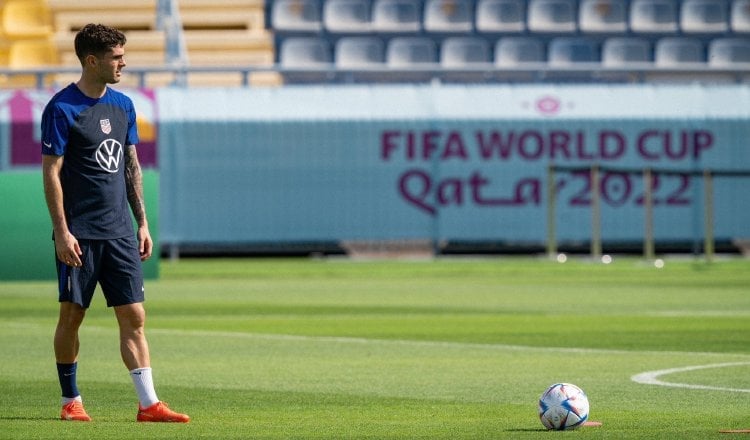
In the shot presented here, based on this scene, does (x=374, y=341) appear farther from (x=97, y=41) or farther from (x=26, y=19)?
(x=26, y=19)

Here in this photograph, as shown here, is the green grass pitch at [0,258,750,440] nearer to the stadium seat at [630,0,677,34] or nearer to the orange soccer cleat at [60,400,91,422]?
the orange soccer cleat at [60,400,91,422]

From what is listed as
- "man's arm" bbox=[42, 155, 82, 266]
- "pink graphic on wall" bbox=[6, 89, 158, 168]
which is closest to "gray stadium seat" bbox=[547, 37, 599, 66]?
"pink graphic on wall" bbox=[6, 89, 158, 168]

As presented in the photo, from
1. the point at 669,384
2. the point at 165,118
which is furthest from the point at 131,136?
the point at 165,118

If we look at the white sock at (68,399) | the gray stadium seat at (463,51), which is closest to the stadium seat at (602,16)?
the gray stadium seat at (463,51)

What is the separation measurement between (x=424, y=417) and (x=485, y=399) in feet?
3.48

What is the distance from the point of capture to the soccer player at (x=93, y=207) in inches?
321

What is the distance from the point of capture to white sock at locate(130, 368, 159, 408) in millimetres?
8227

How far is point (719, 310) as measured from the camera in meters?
18.0

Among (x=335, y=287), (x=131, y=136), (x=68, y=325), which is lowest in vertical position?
(x=335, y=287)

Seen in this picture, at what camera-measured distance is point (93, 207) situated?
27.2 feet

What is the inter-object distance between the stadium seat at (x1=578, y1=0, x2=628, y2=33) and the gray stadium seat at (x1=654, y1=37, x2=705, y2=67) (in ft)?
2.98

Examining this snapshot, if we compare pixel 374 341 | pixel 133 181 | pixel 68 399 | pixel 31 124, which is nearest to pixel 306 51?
pixel 31 124

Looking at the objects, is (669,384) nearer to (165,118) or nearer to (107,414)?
(107,414)

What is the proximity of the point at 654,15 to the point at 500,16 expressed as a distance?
3385 millimetres
